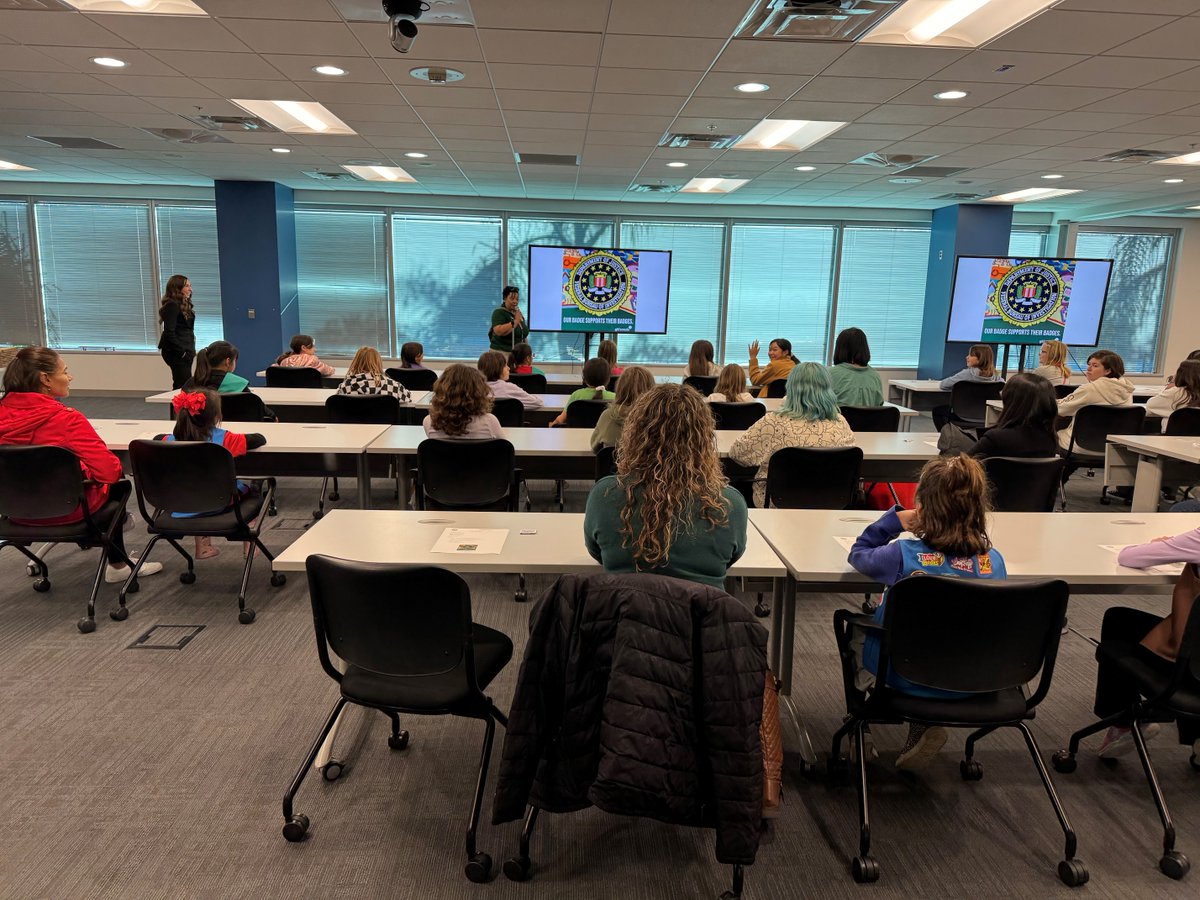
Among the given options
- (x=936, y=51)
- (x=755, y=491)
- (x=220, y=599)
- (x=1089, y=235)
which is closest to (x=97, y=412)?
(x=220, y=599)

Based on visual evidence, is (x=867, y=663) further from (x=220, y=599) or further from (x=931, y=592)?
(x=220, y=599)

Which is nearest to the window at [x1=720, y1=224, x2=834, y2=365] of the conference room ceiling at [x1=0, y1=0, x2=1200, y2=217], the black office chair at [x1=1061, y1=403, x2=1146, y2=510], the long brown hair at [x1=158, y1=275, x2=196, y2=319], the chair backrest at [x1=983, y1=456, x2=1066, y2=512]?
the conference room ceiling at [x1=0, y1=0, x2=1200, y2=217]

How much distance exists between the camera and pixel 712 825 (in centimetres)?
171

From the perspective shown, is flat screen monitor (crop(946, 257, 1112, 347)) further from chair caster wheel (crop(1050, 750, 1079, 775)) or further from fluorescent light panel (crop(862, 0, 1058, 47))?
chair caster wheel (crop(1050, 750, 1079, 775))

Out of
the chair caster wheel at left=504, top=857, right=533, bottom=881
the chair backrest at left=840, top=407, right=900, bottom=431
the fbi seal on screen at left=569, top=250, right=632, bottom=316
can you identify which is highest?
the fbi seal on screen at left=569, top=250, right=632, bottom=316

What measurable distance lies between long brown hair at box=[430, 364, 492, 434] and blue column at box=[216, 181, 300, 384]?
21.6 feet

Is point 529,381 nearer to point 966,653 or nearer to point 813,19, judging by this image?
point 813,19

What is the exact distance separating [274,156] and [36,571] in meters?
4.82

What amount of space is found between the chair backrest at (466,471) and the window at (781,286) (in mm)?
7778

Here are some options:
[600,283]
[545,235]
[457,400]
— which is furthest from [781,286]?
[457,400]

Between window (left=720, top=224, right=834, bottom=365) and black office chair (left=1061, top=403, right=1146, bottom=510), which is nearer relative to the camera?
black office chair (left=1061, top=403, right=1146, bottom=510)

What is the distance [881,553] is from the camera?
2.06 metres

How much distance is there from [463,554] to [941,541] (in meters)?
1.31

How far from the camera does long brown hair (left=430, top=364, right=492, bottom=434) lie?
3654 millimetres
